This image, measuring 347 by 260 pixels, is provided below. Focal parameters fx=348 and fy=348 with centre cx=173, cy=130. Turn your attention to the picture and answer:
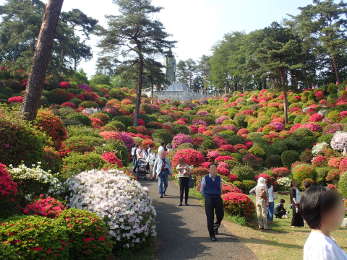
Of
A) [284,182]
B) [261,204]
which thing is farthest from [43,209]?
[284,182]

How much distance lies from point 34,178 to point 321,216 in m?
5.98

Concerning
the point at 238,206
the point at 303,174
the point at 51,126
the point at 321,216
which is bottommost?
the point at 238,206

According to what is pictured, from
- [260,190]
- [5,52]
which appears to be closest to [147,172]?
[260,190]

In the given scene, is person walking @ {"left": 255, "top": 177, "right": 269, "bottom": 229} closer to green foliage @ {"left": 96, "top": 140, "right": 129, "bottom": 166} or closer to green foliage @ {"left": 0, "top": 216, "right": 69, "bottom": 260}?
green foliage @ {"left": 0, "top": 216, "right": 69, "bottom": 260}

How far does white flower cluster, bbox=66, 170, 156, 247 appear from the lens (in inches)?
263

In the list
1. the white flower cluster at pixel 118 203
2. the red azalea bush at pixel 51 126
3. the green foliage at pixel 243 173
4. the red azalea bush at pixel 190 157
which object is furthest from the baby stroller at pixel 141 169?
the white flower cluster at pixel 118 203

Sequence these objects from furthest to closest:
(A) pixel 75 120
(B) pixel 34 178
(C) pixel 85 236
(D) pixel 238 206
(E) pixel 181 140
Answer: (E) pixel 181 140
(A) pixel 75 120
(D) pixel 238 206
(B) pixel 34 178
(C) pixel 85 236

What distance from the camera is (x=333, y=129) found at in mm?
24734

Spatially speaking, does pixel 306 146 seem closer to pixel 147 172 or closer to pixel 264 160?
pixel 264 160

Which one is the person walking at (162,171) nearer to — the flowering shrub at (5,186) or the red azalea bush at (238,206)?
the red azalea bush at (238,206)

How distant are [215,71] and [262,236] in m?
57.1

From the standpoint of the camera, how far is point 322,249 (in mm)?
2291

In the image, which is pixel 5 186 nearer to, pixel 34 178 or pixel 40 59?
pixel 34 178

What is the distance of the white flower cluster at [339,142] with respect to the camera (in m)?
21.8
